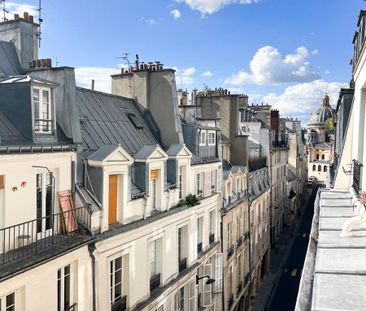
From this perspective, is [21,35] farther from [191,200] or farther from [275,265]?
[275,265]

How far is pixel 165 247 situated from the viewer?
17359 mm

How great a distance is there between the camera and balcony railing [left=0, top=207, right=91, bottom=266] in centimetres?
1019

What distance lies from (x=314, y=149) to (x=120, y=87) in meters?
88.0

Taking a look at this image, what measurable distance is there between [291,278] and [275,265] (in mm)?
4218

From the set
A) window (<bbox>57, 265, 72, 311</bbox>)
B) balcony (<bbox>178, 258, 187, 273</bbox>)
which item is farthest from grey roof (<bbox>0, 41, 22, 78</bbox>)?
balcony (<bbox>178, 258, 187, 273</bbox>)

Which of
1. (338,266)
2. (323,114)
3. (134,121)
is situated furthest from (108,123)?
(323,114)

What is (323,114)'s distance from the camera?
428 feet

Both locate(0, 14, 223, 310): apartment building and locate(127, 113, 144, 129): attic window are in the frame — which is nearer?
locate(0, 14, 223, 310): apartment building

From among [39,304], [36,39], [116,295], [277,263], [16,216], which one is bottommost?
[277,263]

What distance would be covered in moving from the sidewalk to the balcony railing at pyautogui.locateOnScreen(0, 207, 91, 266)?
26.5 m

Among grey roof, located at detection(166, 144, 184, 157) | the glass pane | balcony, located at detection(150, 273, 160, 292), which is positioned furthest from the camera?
grey roof, located at detection(166, 144, 184, 157)

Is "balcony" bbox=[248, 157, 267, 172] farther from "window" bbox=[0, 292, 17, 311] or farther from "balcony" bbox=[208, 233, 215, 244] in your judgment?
"window" bbox=[0, 292, 17, 311]

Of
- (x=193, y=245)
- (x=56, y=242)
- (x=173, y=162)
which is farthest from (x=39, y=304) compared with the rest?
(x=193, y=245)

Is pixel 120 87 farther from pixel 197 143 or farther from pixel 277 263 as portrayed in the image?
pixel 277 263
